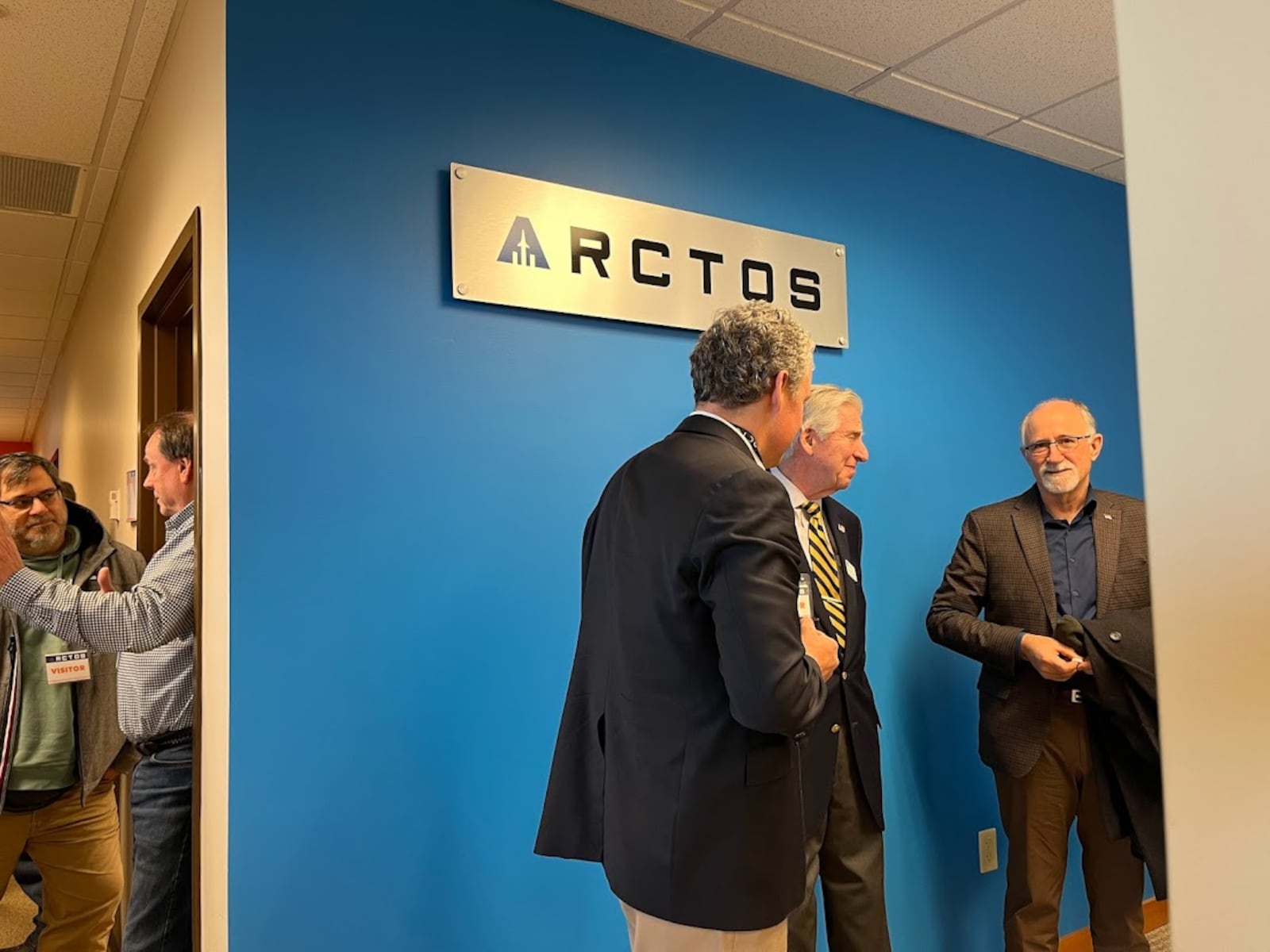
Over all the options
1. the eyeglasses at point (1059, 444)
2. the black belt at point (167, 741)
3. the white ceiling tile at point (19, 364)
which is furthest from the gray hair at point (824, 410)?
the white ceiling tile at point (19, 364)

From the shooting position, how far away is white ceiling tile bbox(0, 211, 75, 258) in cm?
377

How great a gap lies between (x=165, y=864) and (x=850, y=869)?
5.32 ft

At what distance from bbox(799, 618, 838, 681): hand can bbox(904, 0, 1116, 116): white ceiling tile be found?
1843 mm

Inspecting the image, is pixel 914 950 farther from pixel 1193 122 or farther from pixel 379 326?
pixel 1193 122

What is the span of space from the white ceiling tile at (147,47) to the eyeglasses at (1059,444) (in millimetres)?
2508

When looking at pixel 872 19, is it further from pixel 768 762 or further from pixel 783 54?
pixel 768 762

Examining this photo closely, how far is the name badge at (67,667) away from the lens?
7.66ft

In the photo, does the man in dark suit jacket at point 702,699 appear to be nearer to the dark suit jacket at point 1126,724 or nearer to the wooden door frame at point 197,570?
the wooden door frame at point 197,570

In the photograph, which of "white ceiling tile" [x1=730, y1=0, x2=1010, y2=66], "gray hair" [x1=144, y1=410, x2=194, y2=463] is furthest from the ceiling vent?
"white ceiling tile" [x1=730, y1=0, x2=1010, y2=66]

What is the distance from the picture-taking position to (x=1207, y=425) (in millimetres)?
312

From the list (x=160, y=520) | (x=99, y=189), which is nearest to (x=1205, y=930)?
(x=160, y=520)

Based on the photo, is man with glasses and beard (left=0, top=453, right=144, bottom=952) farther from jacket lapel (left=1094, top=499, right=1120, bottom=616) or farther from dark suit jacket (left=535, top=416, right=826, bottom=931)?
jacket lapel (left=1094, top=499, right=1120, bottom=616)

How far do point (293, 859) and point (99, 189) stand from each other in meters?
2.85

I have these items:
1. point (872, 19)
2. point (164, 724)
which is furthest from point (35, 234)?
point (872, 19)
